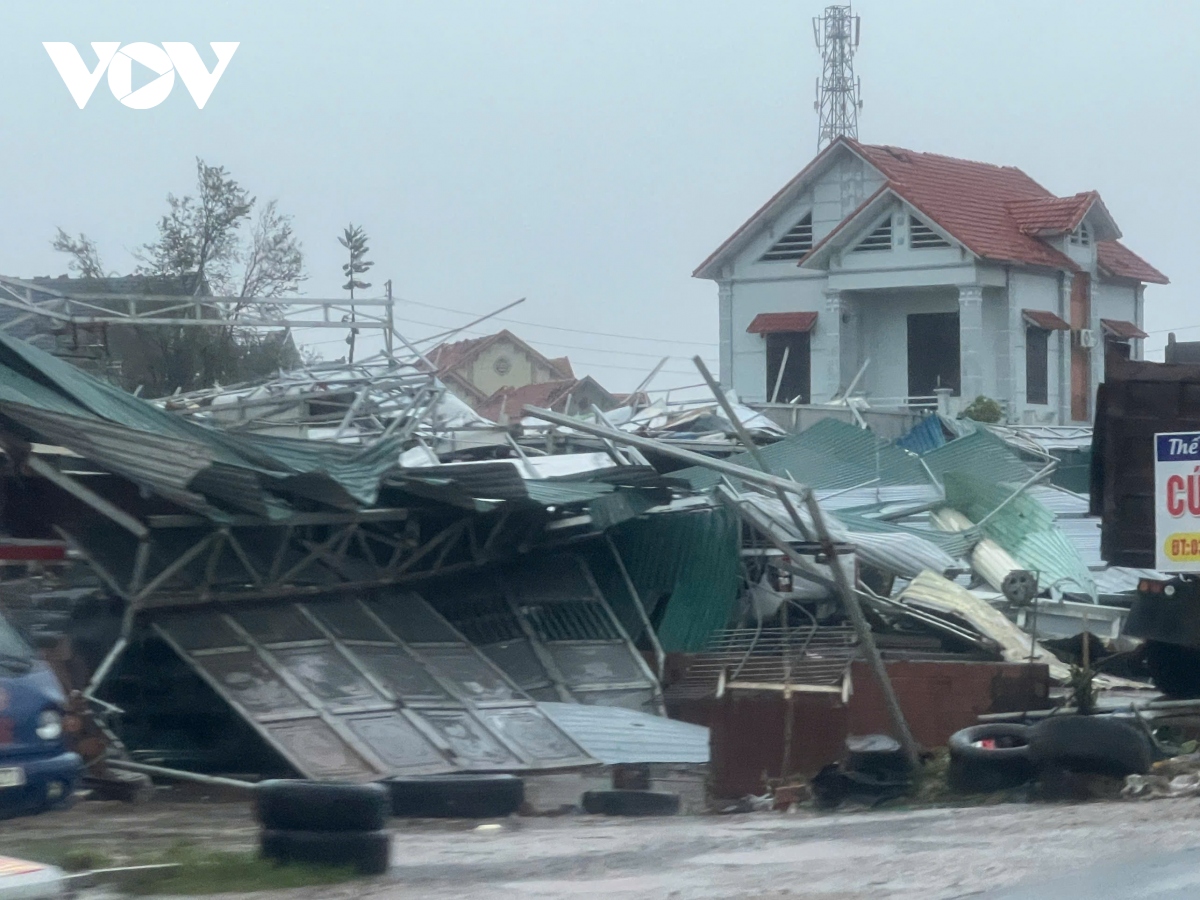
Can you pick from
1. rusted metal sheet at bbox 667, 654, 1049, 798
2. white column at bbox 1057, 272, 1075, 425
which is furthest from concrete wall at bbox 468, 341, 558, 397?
rusted metal sheet at bbox 667, 654, 1049, 798

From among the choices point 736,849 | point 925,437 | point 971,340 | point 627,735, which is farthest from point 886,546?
point 971,340

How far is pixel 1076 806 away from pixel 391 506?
7663mm

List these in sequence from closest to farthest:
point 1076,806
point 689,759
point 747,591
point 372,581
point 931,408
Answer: point 1076,806 < point 689,759 < point 372,581 < point 747,591 < point 931,408

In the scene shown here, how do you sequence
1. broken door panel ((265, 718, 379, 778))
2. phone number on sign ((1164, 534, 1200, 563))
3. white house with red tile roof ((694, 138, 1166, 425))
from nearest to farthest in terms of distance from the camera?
broken door panel ((265, 718, 379, 778)) < phone number on sign ((1164, 534, 1200, 563)) < white house with red tile roof ((694, 138, 1166, 425))

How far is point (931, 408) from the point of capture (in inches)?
1534

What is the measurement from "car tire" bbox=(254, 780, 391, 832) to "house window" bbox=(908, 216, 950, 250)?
1337 inches

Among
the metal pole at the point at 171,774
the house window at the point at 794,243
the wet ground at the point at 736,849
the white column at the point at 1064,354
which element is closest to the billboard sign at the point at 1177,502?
the wet ground at the point at 736,849

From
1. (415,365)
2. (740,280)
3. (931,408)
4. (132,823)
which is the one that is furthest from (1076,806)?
(740,280)

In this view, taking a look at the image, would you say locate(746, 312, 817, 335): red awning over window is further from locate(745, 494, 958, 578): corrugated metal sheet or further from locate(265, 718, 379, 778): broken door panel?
locate(265, 718, 379, 778): broken door panel

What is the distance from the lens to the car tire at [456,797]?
11469mm

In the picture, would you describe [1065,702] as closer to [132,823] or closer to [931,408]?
[132,823]

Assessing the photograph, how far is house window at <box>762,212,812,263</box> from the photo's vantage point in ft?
142

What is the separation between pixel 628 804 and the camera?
41.0 ft

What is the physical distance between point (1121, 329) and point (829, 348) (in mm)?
8790
